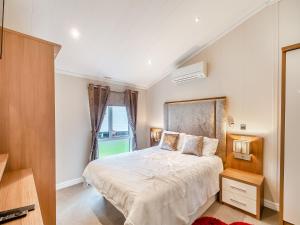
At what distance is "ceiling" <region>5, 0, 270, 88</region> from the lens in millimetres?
2039

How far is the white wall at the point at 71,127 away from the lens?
125 inches

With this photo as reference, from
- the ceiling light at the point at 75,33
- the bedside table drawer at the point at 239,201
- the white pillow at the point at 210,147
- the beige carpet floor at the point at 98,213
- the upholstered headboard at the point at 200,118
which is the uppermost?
the ceiling light at the point at 75,33

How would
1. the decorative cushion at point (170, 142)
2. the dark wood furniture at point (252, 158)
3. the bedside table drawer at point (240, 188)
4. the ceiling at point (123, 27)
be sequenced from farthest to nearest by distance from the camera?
the decorative cushion at point (170, 142)
the dark wood furniture at point (252, 158)
the bedside table drawer at point (240, 188)
the ceiling at point (123, 27)

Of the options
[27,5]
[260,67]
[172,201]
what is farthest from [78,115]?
[260,67]

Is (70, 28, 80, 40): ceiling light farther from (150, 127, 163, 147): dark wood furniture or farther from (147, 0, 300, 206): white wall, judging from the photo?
(150, 127, 163, 147): dark wood furniture

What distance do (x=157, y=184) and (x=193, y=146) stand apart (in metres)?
1.47

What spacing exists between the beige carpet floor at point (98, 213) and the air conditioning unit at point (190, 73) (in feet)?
8.04

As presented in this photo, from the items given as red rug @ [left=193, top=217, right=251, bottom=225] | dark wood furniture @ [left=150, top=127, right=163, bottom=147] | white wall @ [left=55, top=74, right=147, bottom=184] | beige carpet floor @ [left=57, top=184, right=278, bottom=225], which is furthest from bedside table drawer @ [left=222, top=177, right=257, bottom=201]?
white wall @ [left=55, top=74, right=147, bottom=184]

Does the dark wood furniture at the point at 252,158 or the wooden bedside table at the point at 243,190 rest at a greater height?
the dark wood furniture at the point at 252,158

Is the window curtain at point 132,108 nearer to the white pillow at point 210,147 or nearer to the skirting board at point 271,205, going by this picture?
the white pillow at point 210,147

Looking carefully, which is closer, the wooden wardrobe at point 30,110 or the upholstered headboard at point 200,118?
the wooden wardrobe at point 30,110

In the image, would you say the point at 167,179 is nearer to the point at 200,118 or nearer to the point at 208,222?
the point at 208,222

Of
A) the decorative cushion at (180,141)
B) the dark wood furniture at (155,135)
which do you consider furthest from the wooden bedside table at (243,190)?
the dark wood furniture at (155,135)

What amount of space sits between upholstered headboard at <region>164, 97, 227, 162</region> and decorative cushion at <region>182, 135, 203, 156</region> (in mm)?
319
